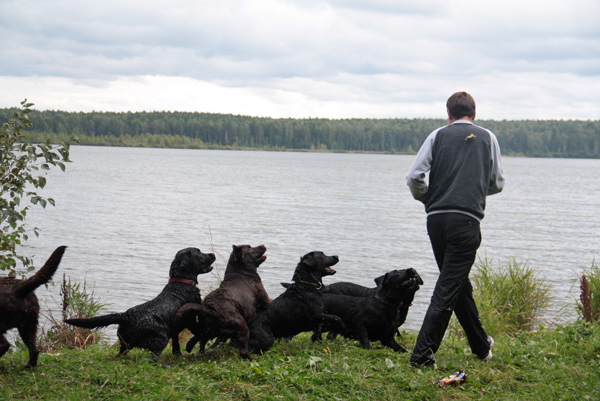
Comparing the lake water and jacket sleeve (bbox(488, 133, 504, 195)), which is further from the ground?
jacket sleeve (bbox(488, 133, 504, 195))

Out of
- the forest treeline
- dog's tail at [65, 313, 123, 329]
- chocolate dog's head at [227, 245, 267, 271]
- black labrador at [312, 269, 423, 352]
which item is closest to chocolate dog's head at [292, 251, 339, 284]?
chocolate dog's head at [227, 245, 267, 271]

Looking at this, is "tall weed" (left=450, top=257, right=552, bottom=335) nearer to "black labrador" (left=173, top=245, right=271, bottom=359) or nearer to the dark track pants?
the dark track pants

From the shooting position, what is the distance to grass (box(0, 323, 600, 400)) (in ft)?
15.8

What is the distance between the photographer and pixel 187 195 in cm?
3881

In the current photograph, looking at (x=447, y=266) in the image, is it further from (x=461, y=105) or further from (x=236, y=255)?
(x=236, y=255)

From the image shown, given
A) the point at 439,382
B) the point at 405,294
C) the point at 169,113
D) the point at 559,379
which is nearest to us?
the point at 439,382

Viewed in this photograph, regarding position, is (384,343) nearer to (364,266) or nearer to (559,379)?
(559,379)

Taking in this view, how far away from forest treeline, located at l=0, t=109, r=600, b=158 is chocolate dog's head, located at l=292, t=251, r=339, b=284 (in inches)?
5658

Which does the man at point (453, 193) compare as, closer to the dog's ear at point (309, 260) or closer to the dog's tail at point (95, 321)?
the dog's ear at point (309, 260)

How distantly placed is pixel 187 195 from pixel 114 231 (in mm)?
17197

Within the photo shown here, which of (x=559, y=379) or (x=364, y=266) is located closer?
(x=559, y=379)

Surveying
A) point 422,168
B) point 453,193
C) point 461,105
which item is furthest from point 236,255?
point 461,105

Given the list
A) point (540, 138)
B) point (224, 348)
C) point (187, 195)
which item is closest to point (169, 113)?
point (540, 138)

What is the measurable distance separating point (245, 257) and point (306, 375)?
192 cm
